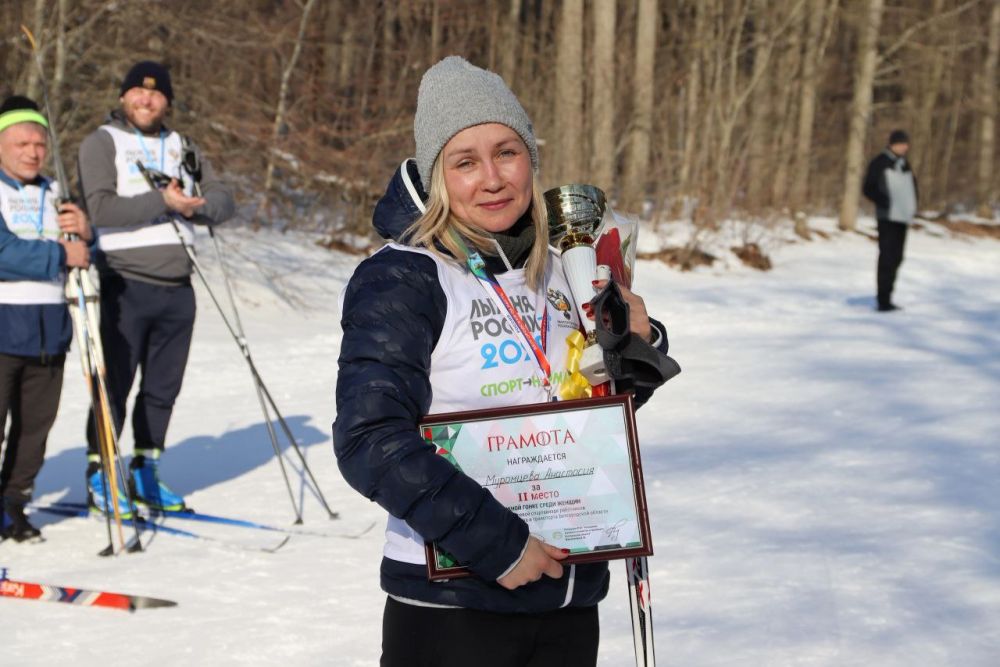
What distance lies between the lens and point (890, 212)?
12141 mm

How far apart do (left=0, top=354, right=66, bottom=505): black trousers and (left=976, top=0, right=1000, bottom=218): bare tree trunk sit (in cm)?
2758

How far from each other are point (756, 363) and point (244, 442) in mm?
4146

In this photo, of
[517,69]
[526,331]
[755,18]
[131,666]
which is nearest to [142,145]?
[131,666]

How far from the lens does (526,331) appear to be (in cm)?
206

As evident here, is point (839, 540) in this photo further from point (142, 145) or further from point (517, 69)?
point (517, 69)

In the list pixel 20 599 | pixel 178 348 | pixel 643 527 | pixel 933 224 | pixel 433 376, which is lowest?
pixel 933 224

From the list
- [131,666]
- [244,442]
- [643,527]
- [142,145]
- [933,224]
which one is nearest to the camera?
[643,527]

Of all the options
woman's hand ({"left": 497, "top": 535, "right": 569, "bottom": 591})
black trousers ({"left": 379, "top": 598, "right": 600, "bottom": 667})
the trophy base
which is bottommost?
black trousers ({"left": 379, "top": 598, "right": 600, "bottom": 667})

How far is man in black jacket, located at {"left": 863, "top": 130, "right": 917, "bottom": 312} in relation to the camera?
39.8 feet

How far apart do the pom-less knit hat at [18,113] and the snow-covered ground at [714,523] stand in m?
1.84

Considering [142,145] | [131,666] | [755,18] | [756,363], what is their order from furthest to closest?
[755,18] → [756,363] → [142,145] → [131,666]

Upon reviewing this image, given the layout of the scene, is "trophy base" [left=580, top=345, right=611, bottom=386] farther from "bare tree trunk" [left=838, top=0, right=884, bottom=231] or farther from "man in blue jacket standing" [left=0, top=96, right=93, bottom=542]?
"bare tree trunk" [left=838, top=0, right=884, bottom=231]

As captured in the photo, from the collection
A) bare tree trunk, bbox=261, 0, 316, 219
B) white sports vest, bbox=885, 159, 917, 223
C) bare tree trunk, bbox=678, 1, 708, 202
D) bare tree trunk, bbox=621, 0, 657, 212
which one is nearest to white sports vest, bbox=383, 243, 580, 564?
white sports vest, bbox=885, 159, 917, 223

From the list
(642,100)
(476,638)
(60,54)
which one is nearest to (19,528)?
(476,638)
